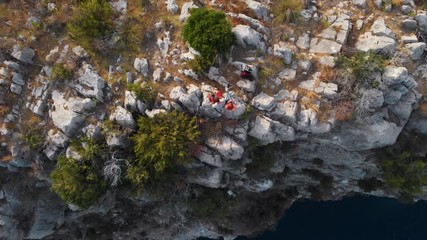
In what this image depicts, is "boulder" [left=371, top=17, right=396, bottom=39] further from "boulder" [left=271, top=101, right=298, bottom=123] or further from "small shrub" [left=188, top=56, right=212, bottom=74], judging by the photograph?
"small shrub" [left=188, top=56, right=212, bottom=74]

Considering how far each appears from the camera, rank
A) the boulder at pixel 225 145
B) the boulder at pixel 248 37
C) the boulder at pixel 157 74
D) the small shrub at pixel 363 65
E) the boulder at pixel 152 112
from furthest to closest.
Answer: the boulder at pixel 157 74 < the boulder at pixel 225 145 < the boulder at pixel 248 37 < the boulder at pixel 152 112 < the small shrub at pixel 363 65

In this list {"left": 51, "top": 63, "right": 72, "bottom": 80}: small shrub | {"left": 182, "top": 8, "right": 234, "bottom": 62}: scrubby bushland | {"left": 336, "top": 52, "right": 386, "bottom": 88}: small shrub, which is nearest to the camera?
{"left": 182, "top": 8, "right": 234, "bottom": 62}: scrubby bushland

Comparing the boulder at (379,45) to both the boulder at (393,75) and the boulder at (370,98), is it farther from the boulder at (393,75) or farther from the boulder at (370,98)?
the boulder at (370,98)

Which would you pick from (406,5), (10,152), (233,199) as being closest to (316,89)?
(406,5)

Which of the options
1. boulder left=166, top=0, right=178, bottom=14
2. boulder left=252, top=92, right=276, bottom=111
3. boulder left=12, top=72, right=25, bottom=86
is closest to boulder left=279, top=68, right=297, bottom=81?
boulder left=252, top=92, right=276, bottom=111

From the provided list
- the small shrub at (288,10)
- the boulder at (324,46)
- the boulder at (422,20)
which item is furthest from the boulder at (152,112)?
the boulder at (422,20)

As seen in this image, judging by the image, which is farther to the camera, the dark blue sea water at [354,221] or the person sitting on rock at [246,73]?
the dark blue sea water at [354,221]

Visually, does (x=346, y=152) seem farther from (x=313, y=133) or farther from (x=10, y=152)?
(x=10, y=152)
